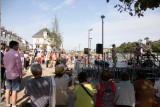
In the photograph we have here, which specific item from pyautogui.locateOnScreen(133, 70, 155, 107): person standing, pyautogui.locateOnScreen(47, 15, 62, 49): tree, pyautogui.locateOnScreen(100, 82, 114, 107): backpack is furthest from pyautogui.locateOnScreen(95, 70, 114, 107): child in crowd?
pyautogui.locateOnScreen(47, 15, 62, 49): tree

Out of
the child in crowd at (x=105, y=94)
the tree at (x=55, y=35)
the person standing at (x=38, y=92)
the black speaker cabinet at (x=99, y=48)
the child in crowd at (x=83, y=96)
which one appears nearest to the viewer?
the person standing at (x=38, y=92)

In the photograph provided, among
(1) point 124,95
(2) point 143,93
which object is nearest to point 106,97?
(1) point 124,95

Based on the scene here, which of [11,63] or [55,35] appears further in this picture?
[55,35]

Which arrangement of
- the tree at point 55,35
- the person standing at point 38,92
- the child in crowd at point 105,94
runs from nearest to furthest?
the person standing at point 38,92
the child in crowd at point 105,94
the tree at point 55,35

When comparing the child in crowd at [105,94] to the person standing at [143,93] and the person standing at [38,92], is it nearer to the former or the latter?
the person standing at [143,93]

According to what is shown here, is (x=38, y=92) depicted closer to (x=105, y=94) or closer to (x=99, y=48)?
(x=105, y=94)

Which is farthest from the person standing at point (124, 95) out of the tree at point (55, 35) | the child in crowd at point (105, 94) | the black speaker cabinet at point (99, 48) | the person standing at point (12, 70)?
the tree at point (55, 35)

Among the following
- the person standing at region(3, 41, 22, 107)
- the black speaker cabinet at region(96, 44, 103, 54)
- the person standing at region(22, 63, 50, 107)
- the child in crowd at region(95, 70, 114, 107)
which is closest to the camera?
the person standing at region(22, 63, 50, 107)

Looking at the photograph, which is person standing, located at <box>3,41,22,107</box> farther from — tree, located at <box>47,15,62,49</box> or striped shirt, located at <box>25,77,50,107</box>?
tree, located at <box>47,15,62,49</box>

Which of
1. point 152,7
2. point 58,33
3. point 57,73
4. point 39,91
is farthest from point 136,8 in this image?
point 58,33

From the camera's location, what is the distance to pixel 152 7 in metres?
7.09

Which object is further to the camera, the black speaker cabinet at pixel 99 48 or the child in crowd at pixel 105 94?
the black speaker cabinet at pixel 99 48

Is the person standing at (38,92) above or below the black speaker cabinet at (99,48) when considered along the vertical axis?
below

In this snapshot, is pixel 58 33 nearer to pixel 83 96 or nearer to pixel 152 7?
pixel 152 7
